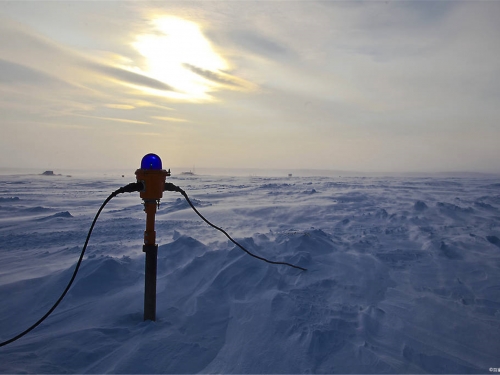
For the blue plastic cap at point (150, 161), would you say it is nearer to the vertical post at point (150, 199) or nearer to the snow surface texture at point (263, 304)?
the vertical post at point (150, 199)

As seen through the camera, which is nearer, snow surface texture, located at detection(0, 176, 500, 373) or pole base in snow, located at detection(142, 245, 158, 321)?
snow surface texture, located at detection(0, 176, 500, 373)

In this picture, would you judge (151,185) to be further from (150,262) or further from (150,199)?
(150,262)

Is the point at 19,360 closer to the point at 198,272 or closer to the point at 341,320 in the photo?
the point at 198,272

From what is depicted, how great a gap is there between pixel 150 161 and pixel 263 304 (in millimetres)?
1500

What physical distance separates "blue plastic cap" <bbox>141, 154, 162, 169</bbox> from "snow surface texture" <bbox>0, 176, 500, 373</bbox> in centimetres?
121

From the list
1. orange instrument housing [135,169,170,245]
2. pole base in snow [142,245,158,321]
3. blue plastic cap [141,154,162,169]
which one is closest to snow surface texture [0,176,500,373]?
pole base in snow [142,245,158,321]

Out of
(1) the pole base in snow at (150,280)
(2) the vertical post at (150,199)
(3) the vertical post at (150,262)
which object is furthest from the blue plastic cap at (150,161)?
(1) the pole base in snow at (150,280)

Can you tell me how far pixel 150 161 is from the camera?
2.31 meters

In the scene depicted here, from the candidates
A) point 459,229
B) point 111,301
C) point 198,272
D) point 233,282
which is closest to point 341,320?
point 233,282

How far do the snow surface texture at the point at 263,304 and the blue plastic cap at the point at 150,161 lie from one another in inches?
47.5

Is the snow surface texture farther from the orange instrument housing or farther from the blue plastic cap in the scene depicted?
the blue plastic cap

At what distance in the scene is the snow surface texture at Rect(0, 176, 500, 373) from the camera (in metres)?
1.99

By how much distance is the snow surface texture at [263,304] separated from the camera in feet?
6.54

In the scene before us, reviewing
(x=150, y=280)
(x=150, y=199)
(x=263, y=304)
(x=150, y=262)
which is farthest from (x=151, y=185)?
(x=263, y=304)
